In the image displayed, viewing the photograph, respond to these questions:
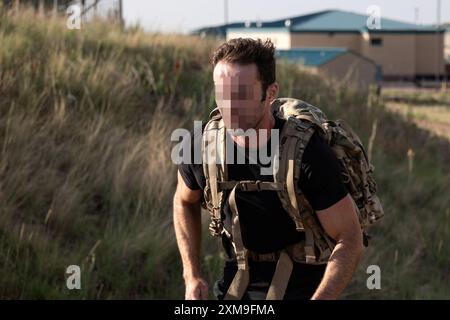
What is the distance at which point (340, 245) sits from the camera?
138 inches

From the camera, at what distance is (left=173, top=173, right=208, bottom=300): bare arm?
12.5 ft

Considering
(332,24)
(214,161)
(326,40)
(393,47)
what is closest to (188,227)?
(214,161)

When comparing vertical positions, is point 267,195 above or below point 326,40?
below

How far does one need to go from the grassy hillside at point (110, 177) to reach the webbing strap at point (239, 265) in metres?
3.02

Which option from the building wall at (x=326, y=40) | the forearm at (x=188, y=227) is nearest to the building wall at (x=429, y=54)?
the building wall at (x=326, y=40)

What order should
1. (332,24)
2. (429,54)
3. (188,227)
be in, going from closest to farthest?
(188,227), (429,54), (332,24)

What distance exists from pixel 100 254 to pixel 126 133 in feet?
6.94

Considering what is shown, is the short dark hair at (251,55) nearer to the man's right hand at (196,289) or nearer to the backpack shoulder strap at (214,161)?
the backpack shoulder strap at (214,161)

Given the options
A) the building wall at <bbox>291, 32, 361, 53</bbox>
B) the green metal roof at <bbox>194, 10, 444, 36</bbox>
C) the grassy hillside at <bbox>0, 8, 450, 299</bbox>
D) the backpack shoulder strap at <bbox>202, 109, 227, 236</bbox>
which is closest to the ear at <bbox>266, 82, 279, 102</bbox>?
the backpack shoulder strap at <bbox>202, 109, 227, 236</bbox>

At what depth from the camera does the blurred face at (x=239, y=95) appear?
134 inches

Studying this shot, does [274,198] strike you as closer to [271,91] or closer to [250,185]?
[250,185]

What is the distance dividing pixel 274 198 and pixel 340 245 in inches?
12.3

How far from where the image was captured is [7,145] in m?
7.72
